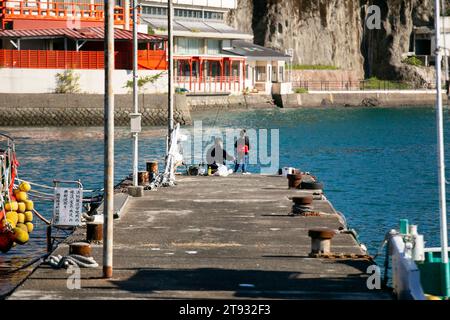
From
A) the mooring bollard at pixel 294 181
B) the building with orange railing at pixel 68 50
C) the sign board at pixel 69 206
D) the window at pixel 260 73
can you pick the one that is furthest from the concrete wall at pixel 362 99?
the sign board at pixel 69 206

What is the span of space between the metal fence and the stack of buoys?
108 m

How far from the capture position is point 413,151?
77562 mm

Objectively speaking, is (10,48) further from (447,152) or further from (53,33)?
(447,152)

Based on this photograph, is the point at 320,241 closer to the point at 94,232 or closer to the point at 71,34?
the point at 94,232

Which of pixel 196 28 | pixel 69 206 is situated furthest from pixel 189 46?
pixel 69 206

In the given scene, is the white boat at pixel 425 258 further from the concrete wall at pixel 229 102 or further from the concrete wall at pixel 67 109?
the concrete wall at pixel 229 102

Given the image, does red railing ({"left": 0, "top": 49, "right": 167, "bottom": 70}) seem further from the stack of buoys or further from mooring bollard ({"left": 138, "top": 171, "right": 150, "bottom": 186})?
the stack of buoys

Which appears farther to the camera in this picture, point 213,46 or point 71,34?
point 213,46

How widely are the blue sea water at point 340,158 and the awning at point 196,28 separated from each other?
9275mm

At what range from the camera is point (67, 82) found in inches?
3278

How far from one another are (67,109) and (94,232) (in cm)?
5921

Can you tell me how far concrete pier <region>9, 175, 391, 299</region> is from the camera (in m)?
20.1

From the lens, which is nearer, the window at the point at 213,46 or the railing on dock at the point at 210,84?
the railing on dock at the point at 210,84

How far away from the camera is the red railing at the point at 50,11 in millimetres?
92312
